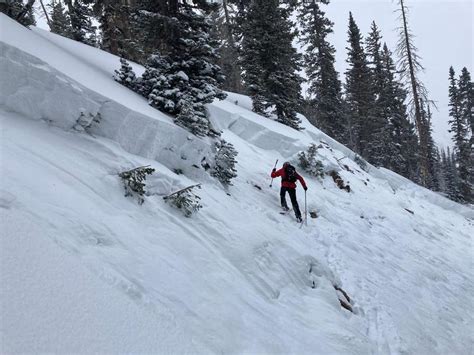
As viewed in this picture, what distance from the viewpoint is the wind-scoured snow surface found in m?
3.55

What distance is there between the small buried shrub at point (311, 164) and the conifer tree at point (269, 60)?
16.0 ft

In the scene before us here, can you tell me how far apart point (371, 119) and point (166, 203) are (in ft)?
103

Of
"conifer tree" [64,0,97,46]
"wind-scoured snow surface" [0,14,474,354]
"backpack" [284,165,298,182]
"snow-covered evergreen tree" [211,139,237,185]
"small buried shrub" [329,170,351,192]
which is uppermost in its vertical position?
"conifer tree" [64,0,97,46]

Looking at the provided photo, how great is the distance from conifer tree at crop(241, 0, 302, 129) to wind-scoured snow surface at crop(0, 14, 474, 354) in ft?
29.8

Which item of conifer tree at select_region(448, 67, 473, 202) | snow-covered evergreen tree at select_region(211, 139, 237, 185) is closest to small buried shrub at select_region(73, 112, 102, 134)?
snow-covered evergreen tree at select_region(211, 139, 237, 185)

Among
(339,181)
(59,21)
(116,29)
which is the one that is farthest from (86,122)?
(59,21)

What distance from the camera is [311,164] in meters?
15.3

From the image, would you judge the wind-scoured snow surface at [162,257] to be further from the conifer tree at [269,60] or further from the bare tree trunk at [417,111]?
the bare tree trunk at [417,111]

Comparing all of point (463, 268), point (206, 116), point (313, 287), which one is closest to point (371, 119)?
point (463, 268)

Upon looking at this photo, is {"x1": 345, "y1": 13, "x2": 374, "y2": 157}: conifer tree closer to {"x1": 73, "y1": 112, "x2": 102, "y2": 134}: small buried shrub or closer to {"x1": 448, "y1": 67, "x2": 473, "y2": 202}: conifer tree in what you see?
{"x1": 448, "y1": 67, "x2": 473, "y2": 202}: conifer tree

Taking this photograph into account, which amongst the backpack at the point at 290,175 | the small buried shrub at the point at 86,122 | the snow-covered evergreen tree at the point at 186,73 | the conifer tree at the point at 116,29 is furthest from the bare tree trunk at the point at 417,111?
the small buried shrub at the point at 86,122

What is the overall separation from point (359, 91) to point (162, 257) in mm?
33792

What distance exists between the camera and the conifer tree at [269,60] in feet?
65.1

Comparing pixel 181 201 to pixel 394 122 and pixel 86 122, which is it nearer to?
pixel 86 122
